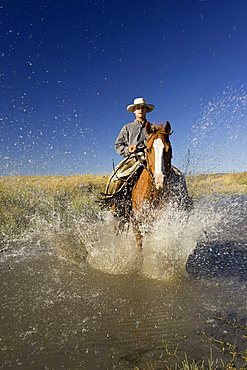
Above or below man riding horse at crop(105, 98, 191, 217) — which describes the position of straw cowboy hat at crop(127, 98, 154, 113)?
above

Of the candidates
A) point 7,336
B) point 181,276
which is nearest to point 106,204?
point 181,276

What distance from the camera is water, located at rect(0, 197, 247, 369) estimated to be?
3766 millimetres

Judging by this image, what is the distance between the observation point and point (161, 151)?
19.9 ft

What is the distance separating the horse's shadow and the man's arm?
287 cm

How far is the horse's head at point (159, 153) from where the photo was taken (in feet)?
19.7

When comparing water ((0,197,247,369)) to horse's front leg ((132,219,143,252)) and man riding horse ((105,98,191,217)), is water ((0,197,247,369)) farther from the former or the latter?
man riding horse ((105,98,191,217))

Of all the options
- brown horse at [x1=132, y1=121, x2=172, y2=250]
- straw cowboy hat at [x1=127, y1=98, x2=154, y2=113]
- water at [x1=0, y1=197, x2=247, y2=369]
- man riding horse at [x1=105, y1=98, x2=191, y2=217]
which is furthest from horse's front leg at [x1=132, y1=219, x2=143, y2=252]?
straw cowboy hat at [x1=127, y1=98, x2=154, y2=113]

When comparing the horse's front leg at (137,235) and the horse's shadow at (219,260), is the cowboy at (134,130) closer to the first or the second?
the horse's front leg at (137,235)

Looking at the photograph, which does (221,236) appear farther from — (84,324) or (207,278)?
(84,324)

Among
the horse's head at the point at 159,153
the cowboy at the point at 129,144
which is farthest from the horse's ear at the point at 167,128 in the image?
the cowboy at the point at 129,144

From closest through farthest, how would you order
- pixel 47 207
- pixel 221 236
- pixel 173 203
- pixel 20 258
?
1. pixel 173 203
2. pixel 20 258
3. pixel 221 236
4. pixel 47 207

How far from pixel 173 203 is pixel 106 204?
2091 millimetres

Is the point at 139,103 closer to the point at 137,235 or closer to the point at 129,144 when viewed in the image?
the point at 129,144

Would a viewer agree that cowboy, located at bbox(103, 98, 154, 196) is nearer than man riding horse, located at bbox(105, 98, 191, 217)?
No
